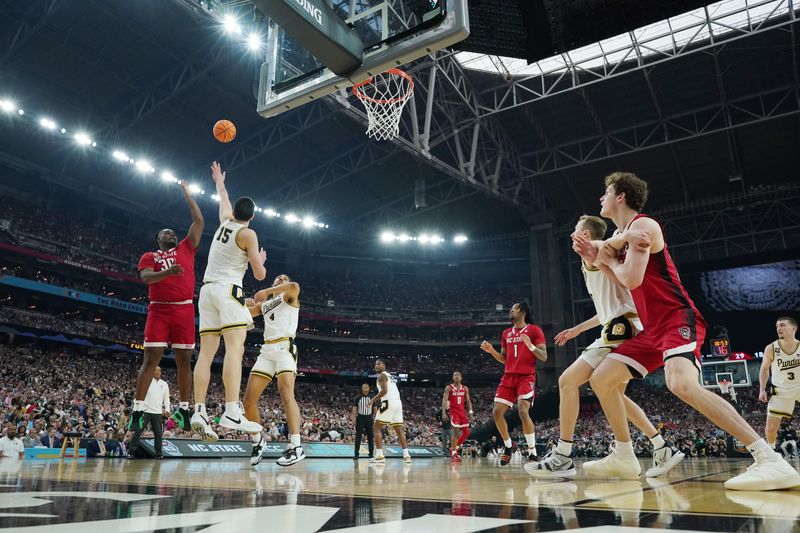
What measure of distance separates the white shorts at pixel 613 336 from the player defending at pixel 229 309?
331cm

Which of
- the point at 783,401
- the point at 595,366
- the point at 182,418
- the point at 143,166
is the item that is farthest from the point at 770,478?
the point at 143,166

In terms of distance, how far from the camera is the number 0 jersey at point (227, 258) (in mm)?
5926

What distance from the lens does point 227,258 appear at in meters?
5.97

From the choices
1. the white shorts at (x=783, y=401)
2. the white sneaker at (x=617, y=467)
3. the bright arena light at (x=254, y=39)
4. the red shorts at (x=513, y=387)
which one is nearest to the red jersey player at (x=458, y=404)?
the red shorts at (x=513, y=387)

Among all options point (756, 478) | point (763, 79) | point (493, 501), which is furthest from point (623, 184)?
point (763, 79)

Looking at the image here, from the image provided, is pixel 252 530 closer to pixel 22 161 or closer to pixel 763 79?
pixel 763 79

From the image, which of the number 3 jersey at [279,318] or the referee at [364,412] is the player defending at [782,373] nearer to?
the number 3 jersey at [279,318]

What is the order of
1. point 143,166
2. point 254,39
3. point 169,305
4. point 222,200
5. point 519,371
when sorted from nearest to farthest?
point 222,200
point 169,305
point 519,371
point 254,39
point 143,166

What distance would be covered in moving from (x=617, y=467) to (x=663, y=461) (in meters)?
0.64

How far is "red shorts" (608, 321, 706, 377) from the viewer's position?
3980mm

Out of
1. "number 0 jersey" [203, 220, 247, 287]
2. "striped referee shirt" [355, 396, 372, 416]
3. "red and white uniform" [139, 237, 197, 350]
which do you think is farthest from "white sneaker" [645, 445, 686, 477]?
"striped referee shirt" [355, 396, 372, 416]

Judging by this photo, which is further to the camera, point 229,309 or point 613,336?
point 229,309

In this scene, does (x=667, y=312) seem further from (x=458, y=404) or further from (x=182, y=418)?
(x=458, y=404)

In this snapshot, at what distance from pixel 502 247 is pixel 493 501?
39977 millimetres
